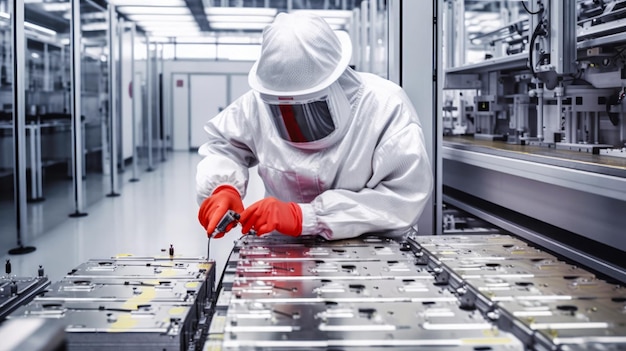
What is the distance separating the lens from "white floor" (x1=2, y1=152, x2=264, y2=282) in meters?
4.48

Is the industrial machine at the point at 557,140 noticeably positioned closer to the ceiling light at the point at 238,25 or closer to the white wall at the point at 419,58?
the white wall at the point at 419,58

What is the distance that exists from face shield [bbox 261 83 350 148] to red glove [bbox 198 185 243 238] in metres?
0.28

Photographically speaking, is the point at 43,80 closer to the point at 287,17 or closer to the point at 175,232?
the point at 175,232

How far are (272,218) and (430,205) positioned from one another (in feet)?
4.05

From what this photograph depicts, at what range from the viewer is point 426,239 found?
72.4 inches

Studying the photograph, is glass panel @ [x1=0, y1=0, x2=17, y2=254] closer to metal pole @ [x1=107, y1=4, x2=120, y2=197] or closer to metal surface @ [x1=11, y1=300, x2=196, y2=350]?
metal pole @ [x1=107, y1=4, x2=120, y2=197]

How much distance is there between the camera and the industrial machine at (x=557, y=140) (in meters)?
2.84

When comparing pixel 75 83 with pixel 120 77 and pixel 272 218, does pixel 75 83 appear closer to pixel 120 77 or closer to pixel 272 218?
pixel 120 77

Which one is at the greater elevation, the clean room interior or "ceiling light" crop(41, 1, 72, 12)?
"ceiling light" crop(41, 1, 72, 12)

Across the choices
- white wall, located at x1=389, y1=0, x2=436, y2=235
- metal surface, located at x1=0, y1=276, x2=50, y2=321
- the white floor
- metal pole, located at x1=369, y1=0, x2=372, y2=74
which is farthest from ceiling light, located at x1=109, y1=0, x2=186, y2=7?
metal surface, located at x1=0, y1=276, x2=50, y2=321

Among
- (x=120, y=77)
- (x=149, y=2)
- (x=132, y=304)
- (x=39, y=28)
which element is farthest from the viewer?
(x=149, y=2)

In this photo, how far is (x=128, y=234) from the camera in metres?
5.38

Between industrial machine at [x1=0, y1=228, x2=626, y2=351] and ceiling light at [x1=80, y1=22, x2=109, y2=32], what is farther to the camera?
ceiling light at [x1=80, y1=22, x2=109, y2=32]

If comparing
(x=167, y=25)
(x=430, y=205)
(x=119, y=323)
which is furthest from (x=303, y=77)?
(x=167, y=25)
